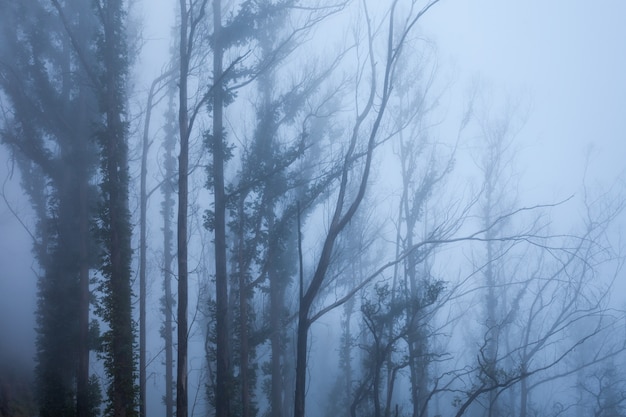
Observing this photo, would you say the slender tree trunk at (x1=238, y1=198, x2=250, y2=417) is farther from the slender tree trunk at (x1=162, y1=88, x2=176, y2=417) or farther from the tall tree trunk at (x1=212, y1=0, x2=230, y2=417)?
the slender tree trunk at (x1=162, y1=88, x2=176, y2=417)

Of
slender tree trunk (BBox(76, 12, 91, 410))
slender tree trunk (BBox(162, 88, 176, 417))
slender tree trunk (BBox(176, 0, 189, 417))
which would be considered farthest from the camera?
slender tree trunk (BBox(162, 88, 176, 417))

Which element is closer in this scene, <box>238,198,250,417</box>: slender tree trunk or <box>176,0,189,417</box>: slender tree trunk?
<box>176,0,189,417</box>: slender tree trunk

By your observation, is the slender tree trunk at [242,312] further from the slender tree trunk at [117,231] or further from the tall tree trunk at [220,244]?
the slender tree trunk at [117,231]

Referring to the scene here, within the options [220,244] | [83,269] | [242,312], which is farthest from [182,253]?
[83,269]

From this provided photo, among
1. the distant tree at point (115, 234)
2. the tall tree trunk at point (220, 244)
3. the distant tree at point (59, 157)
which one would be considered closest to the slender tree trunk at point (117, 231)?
the distant tree at point (115, 234)

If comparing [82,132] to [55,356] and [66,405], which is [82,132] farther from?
[66,405]

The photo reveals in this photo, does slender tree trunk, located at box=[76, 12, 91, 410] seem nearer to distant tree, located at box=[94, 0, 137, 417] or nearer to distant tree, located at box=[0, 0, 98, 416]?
distant tree, located at box=[0, 0, 98, 416]

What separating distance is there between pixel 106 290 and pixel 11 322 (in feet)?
51.9

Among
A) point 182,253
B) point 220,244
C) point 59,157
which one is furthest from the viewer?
point 59,157

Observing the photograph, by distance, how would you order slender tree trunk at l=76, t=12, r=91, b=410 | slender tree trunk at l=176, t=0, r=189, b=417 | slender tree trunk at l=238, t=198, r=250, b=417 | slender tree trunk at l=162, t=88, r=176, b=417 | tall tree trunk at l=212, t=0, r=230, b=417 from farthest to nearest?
slender tree trunk at l=162, t=88, r=176, b=417
slender tree trunk at l=76, t=12, r=91, b=410
slender tree trunk at l=238, t=198, r=250, b=417
tall tree trunk at l=212, t=0, r=230, b=417
slender tree trunk at l=176, t=0, r=189, b=417

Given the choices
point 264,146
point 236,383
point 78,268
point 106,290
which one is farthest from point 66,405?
point 264,146

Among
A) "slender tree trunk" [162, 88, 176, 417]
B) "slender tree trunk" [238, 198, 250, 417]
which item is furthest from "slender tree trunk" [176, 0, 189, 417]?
"slender tree trunk" [162, 88, 176, 417]

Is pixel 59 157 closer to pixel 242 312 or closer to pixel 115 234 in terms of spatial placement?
pixel 115 234

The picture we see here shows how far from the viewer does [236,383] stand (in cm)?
916
